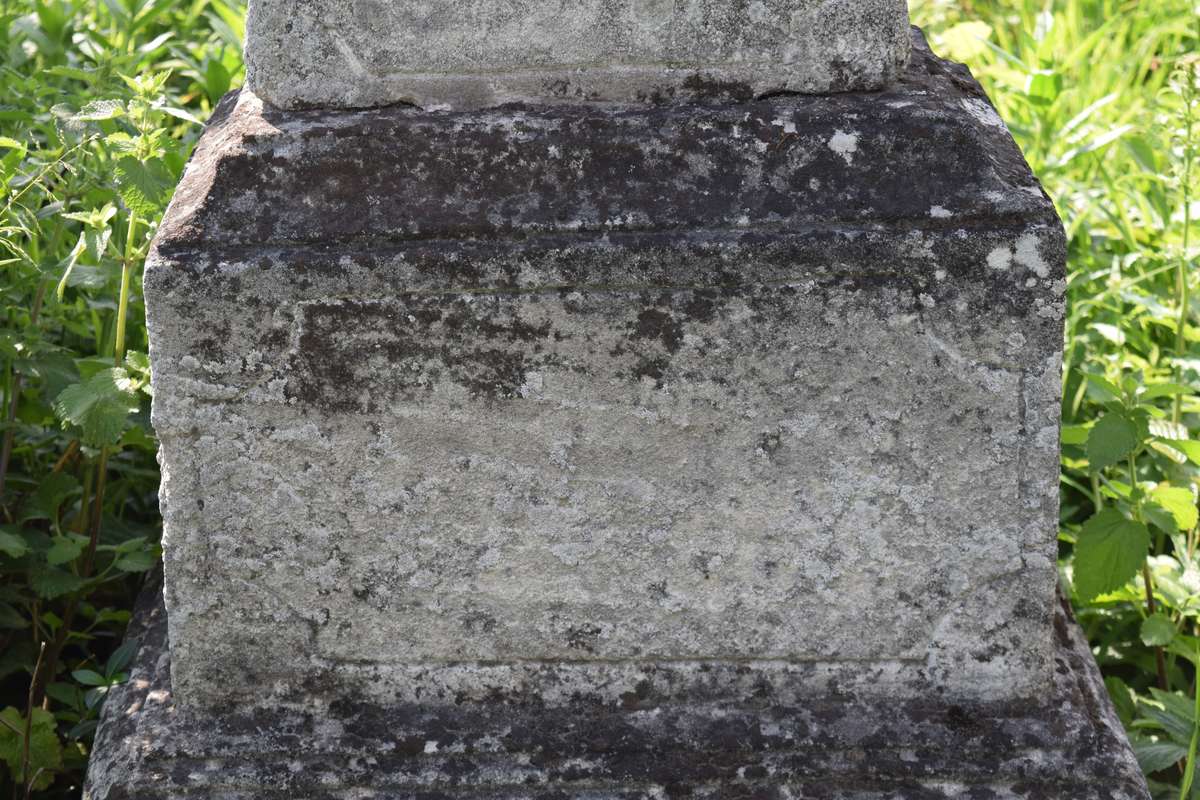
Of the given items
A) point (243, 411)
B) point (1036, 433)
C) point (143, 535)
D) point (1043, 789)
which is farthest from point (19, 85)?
point (1043, 789)

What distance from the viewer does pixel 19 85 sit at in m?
2.41

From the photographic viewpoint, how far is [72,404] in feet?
6.09

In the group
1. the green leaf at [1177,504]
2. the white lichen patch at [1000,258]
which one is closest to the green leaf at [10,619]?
the white lichen patch at [1000,258]

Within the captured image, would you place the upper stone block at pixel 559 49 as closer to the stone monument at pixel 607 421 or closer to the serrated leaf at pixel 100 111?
the stone monument at pixel 607 421

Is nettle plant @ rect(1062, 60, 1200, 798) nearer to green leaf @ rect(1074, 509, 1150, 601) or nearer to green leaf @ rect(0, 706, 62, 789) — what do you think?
green leaf @ rect(1074, 509, 1150, 601)

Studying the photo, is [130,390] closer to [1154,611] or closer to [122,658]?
[122,658]

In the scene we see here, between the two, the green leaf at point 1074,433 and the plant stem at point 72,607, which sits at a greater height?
the green leaf at point 1074,433

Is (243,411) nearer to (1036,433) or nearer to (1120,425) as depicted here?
(1036,433)

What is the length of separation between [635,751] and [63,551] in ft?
3.15

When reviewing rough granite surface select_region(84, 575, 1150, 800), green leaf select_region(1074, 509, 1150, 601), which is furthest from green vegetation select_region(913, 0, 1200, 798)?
rough granite surface select_region(84, 575, 1150, 800)

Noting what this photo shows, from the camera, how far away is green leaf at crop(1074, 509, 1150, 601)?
1.94 m

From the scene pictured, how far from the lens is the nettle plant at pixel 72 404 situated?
187 cm

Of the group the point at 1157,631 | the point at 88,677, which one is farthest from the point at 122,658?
the point at 1157,631

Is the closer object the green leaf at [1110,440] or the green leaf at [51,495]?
the green leaf at [1110,440]
